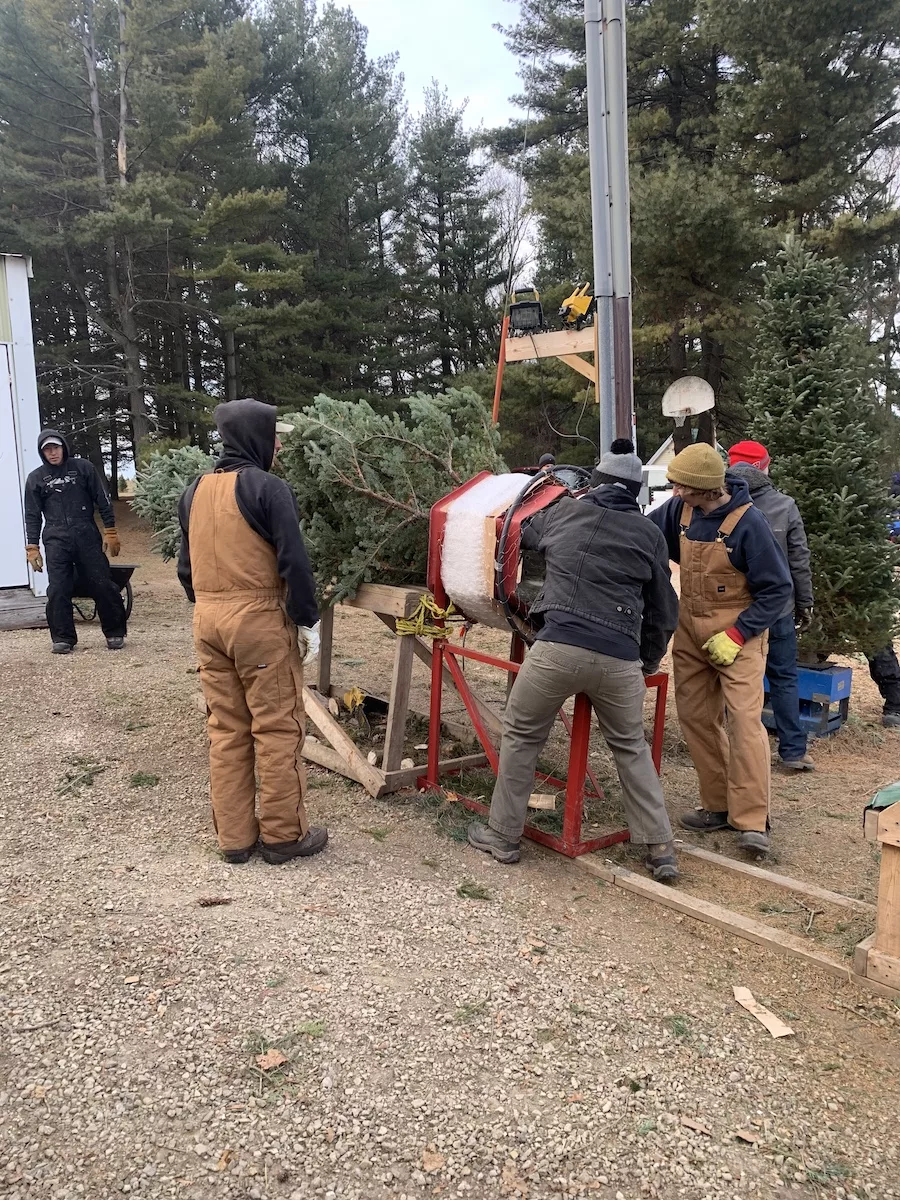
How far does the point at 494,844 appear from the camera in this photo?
418cm

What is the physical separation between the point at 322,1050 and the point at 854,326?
6663 millimetres

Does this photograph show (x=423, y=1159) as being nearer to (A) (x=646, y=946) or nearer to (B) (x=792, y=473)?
(A) (x=646, y=946)

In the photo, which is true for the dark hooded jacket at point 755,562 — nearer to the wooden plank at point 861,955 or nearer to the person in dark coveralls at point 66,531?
the wooden plank at point 861,955

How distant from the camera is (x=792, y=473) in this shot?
6625 mm

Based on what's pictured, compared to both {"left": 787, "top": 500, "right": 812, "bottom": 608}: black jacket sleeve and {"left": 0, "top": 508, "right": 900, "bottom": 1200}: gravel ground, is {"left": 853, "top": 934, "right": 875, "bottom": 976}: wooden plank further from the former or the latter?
{"left": 787, "top": 500, "right": 812, "bottom": 608}: black jacket sleeve

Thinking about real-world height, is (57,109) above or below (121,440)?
above

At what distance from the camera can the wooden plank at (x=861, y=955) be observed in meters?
3.17

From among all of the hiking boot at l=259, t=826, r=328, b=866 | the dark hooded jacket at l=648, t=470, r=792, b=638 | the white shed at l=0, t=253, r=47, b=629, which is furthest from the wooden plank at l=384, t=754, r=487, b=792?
the white shed at l=0, t=253, r=47, b=629

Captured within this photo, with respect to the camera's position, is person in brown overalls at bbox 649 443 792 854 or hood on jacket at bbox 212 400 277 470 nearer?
hood on jacket at bbox 212 400 277 470

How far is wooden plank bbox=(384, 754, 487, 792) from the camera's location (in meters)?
4.92

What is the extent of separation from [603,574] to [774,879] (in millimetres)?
1651

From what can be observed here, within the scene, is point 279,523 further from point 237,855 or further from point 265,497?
point 237,855

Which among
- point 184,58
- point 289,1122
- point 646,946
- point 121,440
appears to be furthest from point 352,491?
point 121,440

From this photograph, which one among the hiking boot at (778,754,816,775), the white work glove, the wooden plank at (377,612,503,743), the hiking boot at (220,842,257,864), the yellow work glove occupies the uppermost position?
the white work glove
